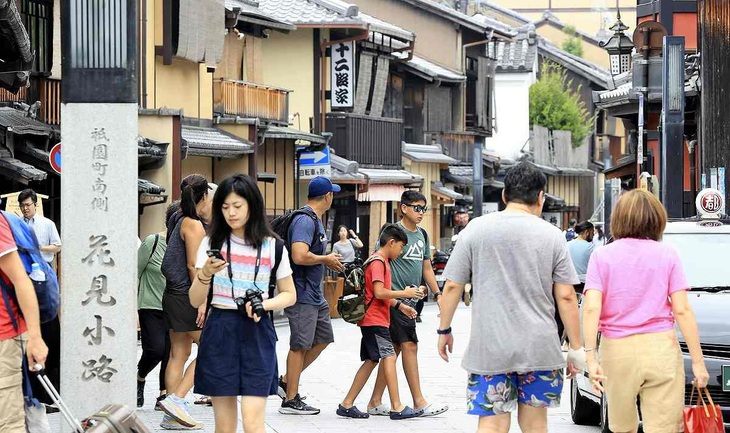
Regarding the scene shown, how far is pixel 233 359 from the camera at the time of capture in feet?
27.2

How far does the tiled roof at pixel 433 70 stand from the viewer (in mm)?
43562

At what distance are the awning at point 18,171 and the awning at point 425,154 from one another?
24.6 meters

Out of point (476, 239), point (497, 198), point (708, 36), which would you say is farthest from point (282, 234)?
point (497, 198)

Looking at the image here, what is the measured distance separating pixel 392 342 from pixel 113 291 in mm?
3941

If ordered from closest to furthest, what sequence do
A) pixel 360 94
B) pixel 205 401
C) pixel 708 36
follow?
pixel 205 401 < pixel 708 36 < pixel 360 94

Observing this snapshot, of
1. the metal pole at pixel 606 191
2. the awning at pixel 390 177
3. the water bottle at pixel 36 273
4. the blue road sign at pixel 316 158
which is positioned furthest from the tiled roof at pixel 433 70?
the water bottle at pixel 36 273

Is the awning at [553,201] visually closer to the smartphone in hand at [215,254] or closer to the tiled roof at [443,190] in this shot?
the tiled roof at [443,190]

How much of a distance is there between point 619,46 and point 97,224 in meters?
22.7

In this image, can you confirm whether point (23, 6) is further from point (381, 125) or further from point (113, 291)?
point (381, 125)

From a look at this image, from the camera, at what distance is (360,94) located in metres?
38.6

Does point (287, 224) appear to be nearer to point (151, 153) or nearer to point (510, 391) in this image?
point (510, 391)

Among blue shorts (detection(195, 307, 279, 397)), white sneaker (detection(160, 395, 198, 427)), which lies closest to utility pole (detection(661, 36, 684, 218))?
white sneaker (detection(160, 395, 198, 427))

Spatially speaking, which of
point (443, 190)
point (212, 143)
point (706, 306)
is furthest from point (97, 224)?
point (443, 190)

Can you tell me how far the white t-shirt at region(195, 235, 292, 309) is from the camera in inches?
328
